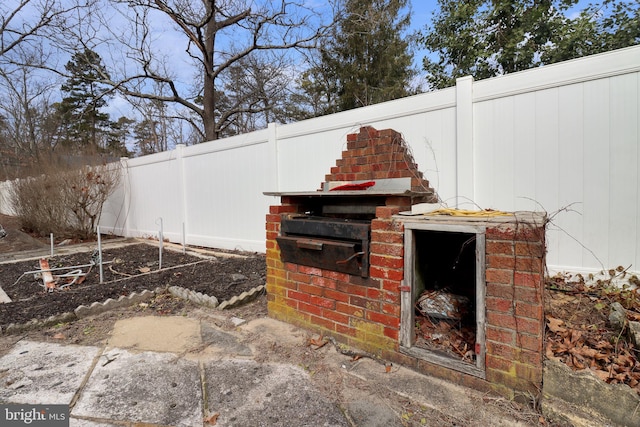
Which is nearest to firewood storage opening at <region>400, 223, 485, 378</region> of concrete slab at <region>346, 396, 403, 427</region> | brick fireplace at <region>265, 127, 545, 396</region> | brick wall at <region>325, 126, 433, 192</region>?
brick fireplace at <region>265, 127, 545, 396</region>

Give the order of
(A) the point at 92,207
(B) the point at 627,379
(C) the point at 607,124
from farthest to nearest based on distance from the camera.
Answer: (A) the point at 92,207, (C) the point at 607,124, (B) the point at 627,379

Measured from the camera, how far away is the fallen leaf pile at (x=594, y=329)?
170 centimetres

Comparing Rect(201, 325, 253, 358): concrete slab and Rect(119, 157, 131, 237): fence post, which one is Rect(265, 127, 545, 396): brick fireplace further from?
Rect(119, 157, 131, 237): fence post

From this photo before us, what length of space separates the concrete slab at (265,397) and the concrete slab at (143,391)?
0.12m

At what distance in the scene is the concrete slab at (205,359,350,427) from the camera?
171 centimetres

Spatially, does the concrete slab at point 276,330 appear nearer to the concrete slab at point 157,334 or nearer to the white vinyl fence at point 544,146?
the concrete slab at point 157,334

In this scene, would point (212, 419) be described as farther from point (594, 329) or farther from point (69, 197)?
point (69, 197)

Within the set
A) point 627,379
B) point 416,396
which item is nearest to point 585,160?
point 627,379

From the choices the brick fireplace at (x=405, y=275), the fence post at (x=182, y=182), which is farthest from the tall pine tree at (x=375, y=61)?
the brick fireplace at (x=405, y=275)

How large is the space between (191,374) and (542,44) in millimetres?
11193

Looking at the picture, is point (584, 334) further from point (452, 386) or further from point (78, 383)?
point (78, 383)

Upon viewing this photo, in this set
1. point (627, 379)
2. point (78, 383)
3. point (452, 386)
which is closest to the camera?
point (627, 379)

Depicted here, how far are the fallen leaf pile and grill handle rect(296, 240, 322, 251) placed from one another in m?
1.54

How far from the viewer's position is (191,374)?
2.18 metres
